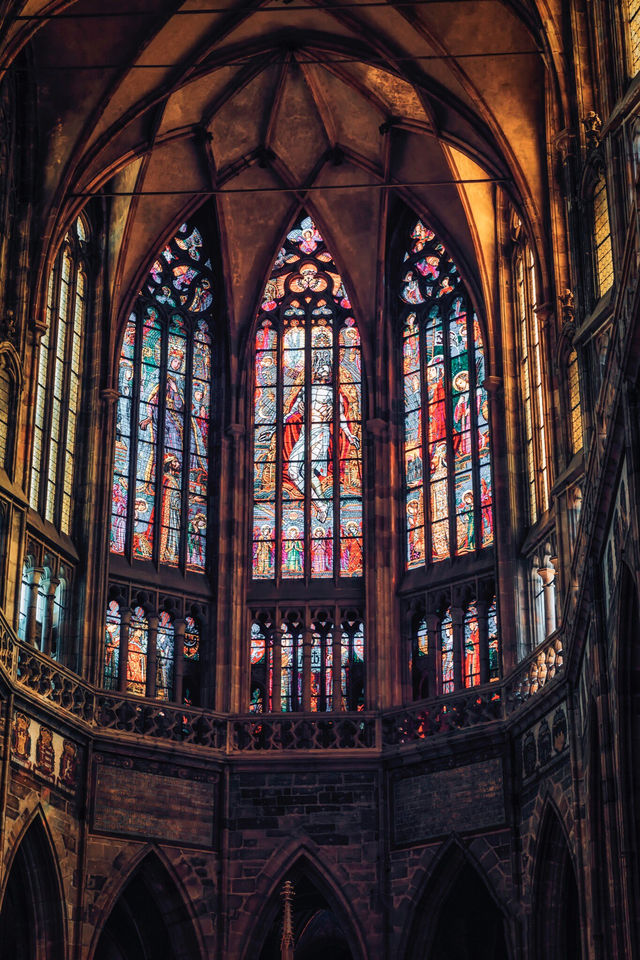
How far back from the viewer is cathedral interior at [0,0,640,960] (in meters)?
26.5

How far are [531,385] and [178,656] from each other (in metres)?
7.45

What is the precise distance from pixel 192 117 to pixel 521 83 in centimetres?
595

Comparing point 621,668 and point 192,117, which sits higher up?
point 192,117

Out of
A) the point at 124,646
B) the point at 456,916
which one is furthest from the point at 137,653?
the point at 456,916

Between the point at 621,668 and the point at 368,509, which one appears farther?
the point at 368,509

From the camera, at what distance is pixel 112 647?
2969 centimetres

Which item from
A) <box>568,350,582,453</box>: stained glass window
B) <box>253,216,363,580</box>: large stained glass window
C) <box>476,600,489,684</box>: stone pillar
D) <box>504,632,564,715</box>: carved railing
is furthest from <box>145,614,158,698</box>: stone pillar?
<box>568,350,582,453</box>: stained glass window

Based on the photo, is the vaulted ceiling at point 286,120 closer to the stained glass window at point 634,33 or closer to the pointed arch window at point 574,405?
the pointed arch window at point 574,405

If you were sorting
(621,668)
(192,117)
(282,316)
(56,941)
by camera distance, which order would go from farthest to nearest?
(282,316)
(192,117)
(56,941)
(621,668)

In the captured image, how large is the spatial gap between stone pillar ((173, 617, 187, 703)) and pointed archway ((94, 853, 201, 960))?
117 inches

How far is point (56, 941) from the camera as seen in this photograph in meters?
26.6

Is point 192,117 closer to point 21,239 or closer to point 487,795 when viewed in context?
point 21,239

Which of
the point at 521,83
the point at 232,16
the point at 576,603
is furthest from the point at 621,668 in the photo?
the point at 232,16

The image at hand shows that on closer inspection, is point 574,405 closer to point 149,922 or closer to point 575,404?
point 575,404
